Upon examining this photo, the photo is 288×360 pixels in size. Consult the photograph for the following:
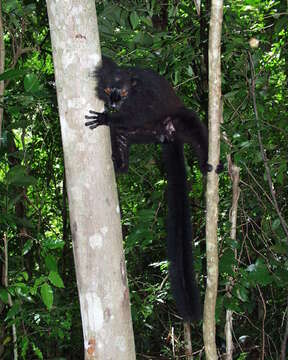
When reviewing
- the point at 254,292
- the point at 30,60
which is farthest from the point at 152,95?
the point at 254,292

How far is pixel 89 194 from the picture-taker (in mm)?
1723

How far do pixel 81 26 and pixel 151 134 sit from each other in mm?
1353

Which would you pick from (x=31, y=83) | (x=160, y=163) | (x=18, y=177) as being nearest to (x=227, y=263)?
(x=18, y=177)

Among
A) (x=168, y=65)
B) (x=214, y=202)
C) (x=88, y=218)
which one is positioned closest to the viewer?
(x=88, y=218)

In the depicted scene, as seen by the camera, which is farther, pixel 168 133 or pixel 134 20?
pixel 168 133

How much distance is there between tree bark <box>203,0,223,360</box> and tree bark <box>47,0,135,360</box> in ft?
1.43

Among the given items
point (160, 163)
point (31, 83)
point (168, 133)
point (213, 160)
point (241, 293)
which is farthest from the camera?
point (160, 163)

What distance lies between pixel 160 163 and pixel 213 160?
2301 millimetres

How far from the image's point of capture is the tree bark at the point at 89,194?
1.68 metres

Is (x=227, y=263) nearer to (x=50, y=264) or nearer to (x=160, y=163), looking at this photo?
(x=50, y=264)

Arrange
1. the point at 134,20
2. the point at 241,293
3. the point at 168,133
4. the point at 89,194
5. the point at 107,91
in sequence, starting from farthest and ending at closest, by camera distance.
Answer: the point at 168,133
the point at 134,20
the point at 241,293
the point at 107,91
the point at 89,194

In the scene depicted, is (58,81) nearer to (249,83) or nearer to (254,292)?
(249,83)

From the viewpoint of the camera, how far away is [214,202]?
2000 mm

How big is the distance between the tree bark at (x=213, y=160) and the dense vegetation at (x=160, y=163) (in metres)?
0.52
